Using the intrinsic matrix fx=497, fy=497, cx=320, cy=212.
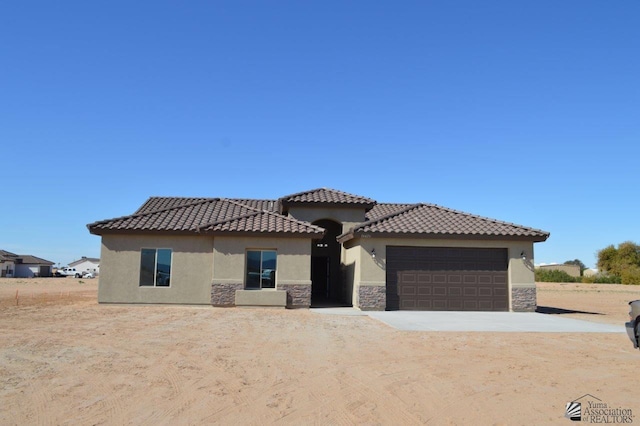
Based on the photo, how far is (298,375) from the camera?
8320 mm

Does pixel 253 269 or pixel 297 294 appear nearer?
pixel 297 294

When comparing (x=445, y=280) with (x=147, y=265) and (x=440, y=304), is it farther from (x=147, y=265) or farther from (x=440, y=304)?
(x=147, y=265)

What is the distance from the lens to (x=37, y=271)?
2896 inches

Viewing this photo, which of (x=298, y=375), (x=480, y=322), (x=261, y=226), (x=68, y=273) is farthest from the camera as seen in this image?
(x=68, y=273)

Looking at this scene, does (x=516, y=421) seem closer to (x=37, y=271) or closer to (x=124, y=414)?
(x=124, y=414)

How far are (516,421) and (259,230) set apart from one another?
47.8 feet

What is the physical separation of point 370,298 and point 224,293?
583 cm

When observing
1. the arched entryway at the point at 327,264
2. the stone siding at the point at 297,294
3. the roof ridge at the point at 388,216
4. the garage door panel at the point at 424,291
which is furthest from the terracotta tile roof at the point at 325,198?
the garage door panel at the point at 424,291

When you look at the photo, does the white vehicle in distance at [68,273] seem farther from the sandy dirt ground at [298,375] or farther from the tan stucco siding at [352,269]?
the sandy dirt ground at [298,375]

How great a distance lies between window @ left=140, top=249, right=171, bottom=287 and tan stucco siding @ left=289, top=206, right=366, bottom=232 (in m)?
6.67

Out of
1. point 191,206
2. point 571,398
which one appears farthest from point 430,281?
point 571,398

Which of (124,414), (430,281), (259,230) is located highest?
(259,230)

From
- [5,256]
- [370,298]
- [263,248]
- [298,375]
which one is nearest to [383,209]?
[370,298]

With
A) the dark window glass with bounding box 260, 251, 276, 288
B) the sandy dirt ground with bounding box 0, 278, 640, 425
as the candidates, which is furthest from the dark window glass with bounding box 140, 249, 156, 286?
the sandy dirt ground with bounding box 0, 278, 640, 425
